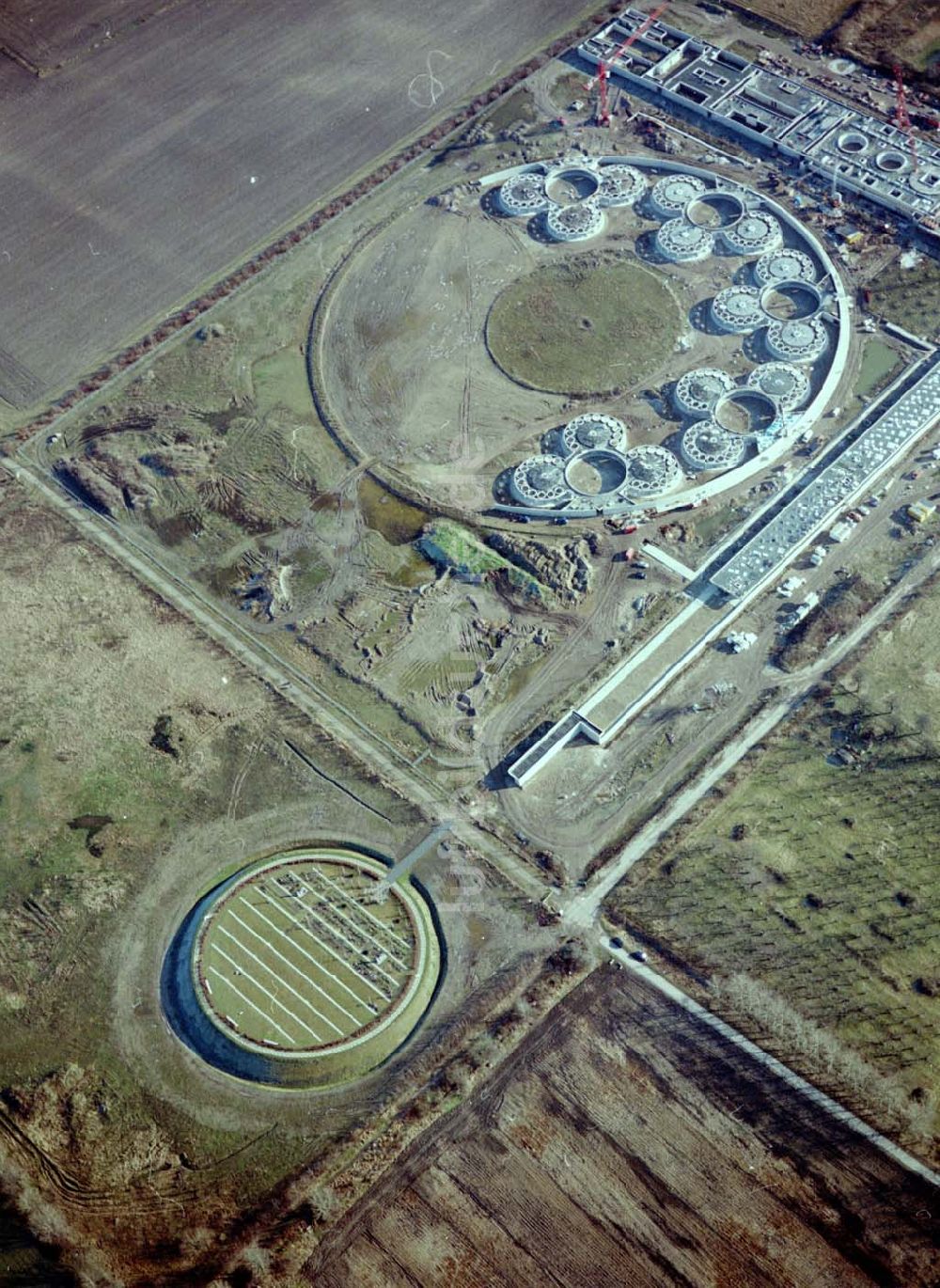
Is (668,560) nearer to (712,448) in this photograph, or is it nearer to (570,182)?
(712,448)

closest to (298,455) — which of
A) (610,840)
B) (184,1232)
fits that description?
(610,840)

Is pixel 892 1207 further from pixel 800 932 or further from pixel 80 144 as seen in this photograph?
pixel 80 144

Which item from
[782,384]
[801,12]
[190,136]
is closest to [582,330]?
[782,384]

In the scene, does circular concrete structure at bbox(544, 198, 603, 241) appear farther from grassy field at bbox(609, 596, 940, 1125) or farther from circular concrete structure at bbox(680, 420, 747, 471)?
grassy field at bbox(609, 596, 940, 1125)

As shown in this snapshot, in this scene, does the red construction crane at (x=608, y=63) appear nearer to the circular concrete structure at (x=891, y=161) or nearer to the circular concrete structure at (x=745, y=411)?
the circular concrete structure at (x=891, y=161)

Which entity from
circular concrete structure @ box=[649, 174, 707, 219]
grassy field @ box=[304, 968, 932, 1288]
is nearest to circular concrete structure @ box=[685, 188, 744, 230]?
circular concrete structure @ box=[649, 174, 707, 219]
